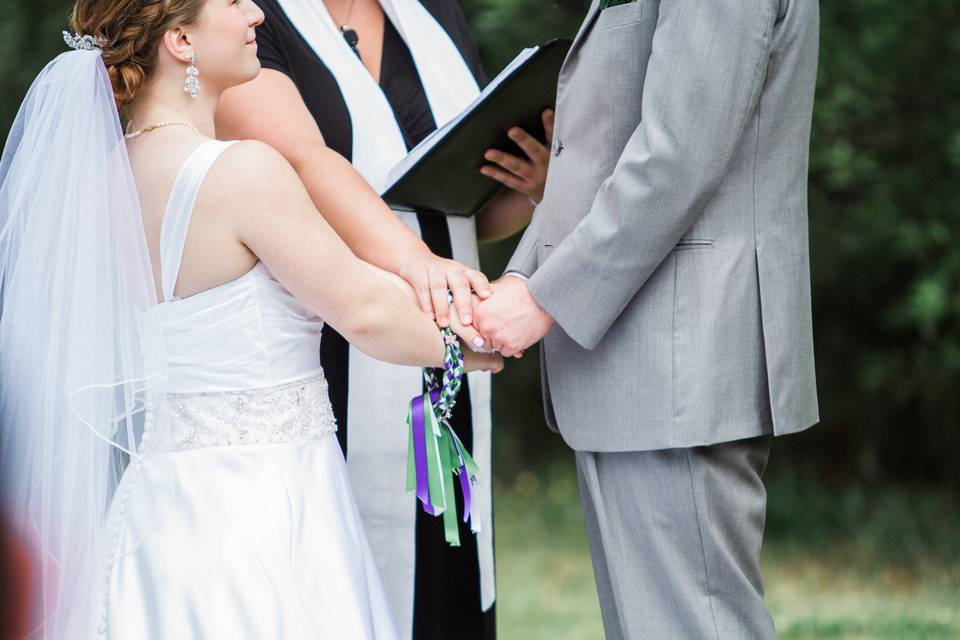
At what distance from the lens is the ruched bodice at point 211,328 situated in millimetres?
2188

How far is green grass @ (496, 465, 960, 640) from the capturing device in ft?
15.1

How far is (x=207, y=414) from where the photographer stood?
2234 mm

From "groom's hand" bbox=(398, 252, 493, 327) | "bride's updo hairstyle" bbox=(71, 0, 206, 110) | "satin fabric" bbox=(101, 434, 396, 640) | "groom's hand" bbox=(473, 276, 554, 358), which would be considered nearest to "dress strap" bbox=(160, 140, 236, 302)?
"bride's updo hairstyle" bbox=(71, 0, 206, 110)

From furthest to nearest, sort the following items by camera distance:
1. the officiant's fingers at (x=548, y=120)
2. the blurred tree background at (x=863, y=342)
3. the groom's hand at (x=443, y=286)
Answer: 1. the blurred tree background at (x=863, y=342)
2. the officiant's fingers at (x=548, y=120)
3. the groom's hand at (x=443, y=286)

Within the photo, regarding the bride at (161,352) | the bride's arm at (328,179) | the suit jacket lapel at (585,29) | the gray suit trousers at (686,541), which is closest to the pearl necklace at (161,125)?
the bride at (161,352)

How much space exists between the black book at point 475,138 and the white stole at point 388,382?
80 millimetres

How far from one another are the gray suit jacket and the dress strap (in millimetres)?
659

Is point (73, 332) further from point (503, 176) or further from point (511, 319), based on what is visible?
point (503, 176)

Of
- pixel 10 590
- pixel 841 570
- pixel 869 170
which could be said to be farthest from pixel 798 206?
pixel 841 570

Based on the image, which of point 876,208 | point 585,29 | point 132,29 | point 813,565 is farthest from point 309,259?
point 813,565

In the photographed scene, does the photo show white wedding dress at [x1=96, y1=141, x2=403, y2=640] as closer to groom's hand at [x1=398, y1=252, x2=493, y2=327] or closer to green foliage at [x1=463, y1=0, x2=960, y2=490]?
groom's hand at [x1=398, y1=252, x2=493, y2=327]

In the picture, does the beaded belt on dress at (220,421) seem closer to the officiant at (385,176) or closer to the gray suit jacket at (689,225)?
the officiant at (385,176)

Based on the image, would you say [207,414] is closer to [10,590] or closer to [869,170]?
[10,590]

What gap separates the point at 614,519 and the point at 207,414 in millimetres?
802
